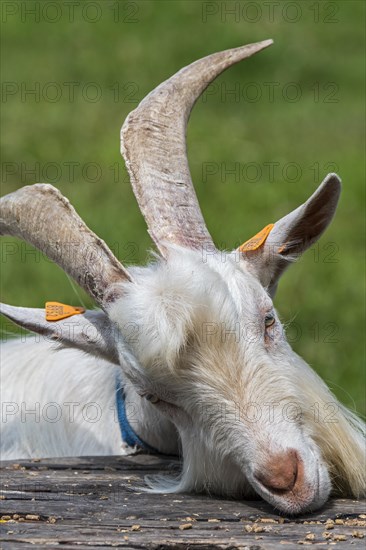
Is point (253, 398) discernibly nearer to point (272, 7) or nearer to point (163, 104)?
point (163, 104)

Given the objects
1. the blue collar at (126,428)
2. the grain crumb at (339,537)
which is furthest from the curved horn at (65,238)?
the grain crumb at (339,537)

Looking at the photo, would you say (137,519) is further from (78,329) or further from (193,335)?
(78,329)

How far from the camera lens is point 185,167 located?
14.6ft

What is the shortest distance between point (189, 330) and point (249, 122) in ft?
36.0

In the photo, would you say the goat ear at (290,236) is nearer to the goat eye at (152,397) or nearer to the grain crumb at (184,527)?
the goat eye at (152,397)

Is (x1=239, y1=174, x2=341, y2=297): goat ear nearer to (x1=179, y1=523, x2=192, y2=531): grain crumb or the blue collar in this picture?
the blue collar

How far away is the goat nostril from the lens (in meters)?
3.58

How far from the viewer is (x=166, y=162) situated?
4.43 meters

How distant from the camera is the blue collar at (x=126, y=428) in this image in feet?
15.7

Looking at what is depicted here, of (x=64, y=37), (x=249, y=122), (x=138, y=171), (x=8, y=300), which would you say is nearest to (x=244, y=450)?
(x=138, y=171)

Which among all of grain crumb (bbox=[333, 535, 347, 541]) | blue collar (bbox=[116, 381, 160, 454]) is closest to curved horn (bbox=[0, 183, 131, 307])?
blue collar (bbox=[116, 381, 160, 454])

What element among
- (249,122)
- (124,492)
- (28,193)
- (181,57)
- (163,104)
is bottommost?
(124,492)

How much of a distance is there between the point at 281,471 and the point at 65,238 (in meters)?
1.17

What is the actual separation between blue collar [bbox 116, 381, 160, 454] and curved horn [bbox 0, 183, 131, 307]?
79cm
